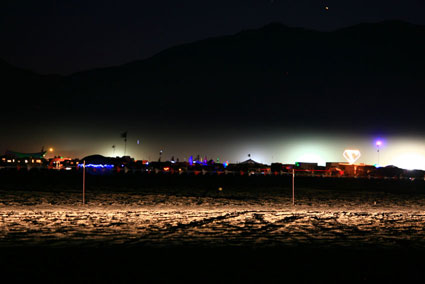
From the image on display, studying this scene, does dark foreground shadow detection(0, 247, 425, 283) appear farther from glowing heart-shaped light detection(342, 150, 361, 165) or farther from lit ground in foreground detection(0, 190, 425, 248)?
glowing heart-shaped light detection(342, 150, 361, 165)

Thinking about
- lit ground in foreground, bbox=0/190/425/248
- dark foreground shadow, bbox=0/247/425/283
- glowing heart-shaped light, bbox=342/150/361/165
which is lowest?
dark foreground shadow, bbox=0/247/425/283

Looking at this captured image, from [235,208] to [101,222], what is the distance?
20.6 feet

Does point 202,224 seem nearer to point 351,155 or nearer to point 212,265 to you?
point 212,265

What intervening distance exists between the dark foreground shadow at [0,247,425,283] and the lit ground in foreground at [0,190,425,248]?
81cm

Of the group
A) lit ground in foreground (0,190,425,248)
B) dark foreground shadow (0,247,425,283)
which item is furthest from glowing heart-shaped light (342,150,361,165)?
dark foreground shadow (0,247,425,283)

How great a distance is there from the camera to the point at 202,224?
45.3 feet

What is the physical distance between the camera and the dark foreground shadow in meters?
7.61

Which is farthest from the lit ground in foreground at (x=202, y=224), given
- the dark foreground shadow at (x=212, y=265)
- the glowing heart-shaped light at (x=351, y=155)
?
the glowing heart-shaped light at (x=351, y=155)

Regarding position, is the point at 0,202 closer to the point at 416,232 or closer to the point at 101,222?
the point at 101,222

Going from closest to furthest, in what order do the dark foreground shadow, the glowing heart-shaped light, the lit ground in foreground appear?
the dark foreground shadow → the lit ground in foreground → the glowing heart-shaped light

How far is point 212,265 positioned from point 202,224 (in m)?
5.29

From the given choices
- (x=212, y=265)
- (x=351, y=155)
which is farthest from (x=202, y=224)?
(x=351, y=155)

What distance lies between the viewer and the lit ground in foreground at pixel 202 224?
10.9 meters

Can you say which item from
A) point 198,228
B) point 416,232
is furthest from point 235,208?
point 416,232
